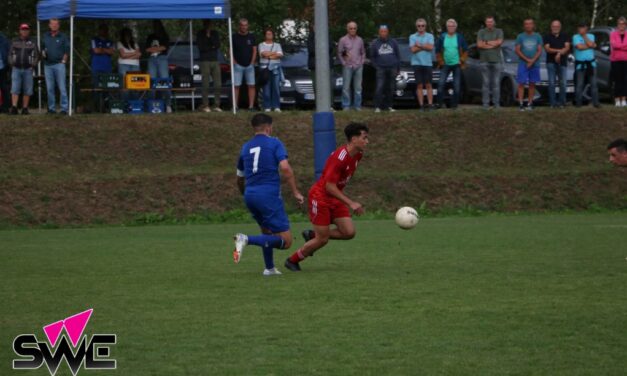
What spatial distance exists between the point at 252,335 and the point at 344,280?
369 centimetres

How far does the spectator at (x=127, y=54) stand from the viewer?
29141 mm

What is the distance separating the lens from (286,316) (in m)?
11.0

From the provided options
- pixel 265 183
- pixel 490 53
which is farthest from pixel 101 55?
pixel 265 183

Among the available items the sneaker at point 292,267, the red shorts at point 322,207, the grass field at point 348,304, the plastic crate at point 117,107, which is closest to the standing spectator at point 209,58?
the plastic crate at point 117,107

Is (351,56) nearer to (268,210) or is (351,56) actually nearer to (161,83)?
(161,83)

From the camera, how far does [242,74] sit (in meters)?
29.8

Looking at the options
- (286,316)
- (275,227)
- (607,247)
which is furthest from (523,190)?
(286,316)

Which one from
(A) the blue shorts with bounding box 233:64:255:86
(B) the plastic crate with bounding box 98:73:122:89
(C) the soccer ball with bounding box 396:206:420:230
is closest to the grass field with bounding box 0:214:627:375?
(C) the soccer ball with bounding box 396:206:420:230

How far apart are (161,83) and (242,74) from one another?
1.95 meters

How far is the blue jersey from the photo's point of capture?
13.9 m

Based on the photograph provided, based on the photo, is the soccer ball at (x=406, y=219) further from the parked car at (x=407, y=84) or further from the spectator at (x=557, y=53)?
the parked car at (x=407, y=84)

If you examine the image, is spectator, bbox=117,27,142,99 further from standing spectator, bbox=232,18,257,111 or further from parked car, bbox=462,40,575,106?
parked car, bbox=462,40,575,106

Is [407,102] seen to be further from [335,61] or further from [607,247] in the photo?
[607,247]

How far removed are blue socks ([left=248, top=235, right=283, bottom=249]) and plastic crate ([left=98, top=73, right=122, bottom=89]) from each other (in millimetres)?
15848
